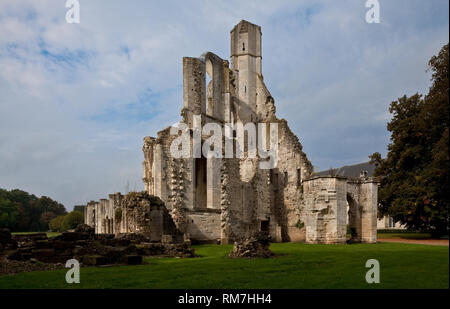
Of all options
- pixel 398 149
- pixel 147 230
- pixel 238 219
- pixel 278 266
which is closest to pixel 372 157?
pixel 398 149

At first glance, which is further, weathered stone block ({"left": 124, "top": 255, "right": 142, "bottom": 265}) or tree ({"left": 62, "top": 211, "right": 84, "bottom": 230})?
tree ({"left": 62, "top": 211, "right": 84, "bottom": 230})

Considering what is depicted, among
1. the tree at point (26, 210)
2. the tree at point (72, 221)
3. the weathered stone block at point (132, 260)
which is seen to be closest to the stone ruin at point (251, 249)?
the weathered stone block at point (132, 260)

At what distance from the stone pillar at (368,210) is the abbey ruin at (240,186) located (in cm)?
5

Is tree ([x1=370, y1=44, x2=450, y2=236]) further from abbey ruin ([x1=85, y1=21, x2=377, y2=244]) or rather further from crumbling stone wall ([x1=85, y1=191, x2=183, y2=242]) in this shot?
crumbling stone wall ([x1=85, y1=191, x2=183, y2=242])

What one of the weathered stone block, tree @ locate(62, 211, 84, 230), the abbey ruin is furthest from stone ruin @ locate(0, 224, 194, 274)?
tree @ locate(62, 211, 84, 230)

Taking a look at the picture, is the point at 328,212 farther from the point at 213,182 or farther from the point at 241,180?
the point at 213,182

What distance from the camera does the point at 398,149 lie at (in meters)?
23.8

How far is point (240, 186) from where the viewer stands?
77.6ft

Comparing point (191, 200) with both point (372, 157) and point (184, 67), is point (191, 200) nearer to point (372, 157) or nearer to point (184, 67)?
point (184, 67)

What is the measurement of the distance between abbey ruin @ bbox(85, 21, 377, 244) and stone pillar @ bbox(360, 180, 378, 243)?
Answer: 0.05m

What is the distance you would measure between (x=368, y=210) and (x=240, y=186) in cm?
750

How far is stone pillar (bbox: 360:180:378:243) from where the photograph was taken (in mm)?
→ 20859

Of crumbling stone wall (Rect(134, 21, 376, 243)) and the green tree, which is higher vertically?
crumbling stone wall (Rect(134, 21, 376, 243))

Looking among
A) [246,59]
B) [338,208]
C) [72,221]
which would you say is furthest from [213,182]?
[72,221]
